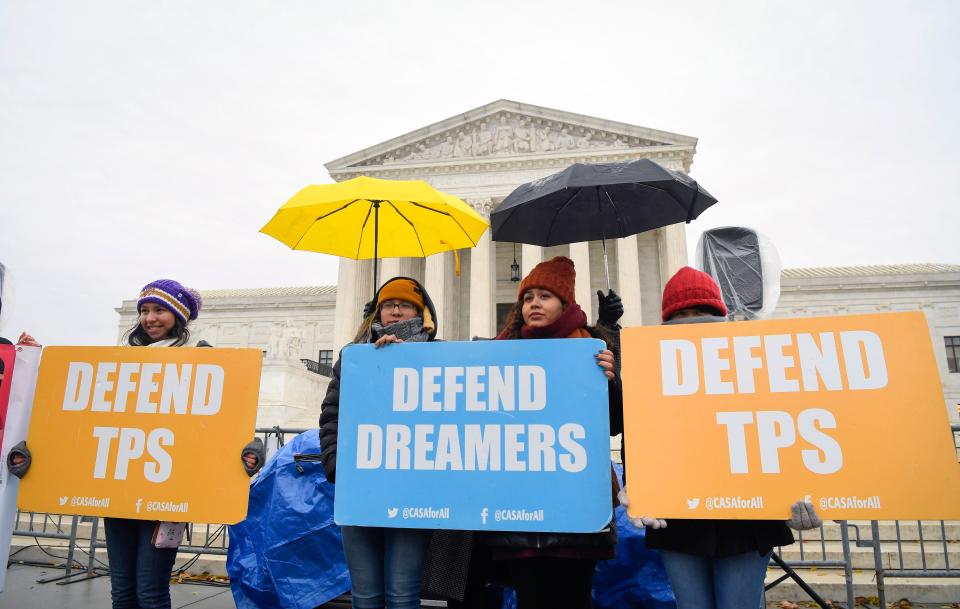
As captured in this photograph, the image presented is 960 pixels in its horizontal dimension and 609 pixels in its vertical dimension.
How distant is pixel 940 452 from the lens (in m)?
2.48

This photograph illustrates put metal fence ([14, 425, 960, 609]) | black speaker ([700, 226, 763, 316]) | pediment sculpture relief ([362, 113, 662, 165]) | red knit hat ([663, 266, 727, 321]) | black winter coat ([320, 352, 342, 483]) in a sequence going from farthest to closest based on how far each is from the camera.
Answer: pediment sculpture relief ([362, 113, 662, 165])
black speaker ([700, 226, 763, 316])
metal fence ([14, 425, 960, 609])
black winter coat ([320, 352, 342, 483])
red knit hat ([663, 266, 727, 321])

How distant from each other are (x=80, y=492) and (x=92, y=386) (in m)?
0.60

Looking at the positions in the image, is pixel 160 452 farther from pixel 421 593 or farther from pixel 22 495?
pixel 421 593

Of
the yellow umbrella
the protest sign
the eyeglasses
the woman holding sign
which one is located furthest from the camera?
the yellow umbrella

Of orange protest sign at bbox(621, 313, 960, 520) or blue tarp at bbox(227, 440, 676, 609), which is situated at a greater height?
orange protest sign at bbox(621, 313, 960, 520)

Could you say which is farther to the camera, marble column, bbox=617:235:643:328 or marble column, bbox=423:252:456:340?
marble column, bbox=423:252:456:340

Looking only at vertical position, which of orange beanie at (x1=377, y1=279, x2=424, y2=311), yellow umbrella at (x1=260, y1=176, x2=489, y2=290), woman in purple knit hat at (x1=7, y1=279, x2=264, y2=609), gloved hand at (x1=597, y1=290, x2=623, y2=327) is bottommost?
woman in purple knit hat at (x1=7, y1=279, x2=264, y2=609)

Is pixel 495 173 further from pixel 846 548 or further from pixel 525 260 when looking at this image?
pixel 846 548

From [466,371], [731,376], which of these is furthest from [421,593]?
[731,376]

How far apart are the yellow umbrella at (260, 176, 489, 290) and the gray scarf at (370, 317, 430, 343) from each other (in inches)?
32.6

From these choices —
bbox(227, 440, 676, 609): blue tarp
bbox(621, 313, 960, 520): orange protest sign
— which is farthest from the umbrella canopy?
bbox(227, 440, 676, 609): blue tarp

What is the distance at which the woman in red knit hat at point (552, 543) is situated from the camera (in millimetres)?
2672

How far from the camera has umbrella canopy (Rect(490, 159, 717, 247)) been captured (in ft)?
13.1

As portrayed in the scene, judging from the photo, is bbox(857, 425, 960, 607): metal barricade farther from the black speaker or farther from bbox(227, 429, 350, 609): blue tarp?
bbox(227, 429, 350, 609): blue tarp
